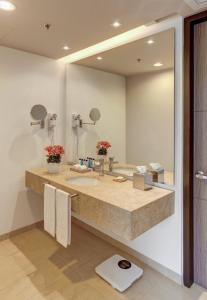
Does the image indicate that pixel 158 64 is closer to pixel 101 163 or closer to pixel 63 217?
pixel 101 163

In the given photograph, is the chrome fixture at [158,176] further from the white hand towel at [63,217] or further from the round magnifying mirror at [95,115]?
the round magnifying mirror at [95,115]

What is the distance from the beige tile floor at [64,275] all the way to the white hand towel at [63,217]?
382 mm

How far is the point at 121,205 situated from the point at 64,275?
1099 millimetres

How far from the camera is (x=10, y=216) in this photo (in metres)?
2.88

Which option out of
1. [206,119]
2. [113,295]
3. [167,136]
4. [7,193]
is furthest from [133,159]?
[7,193]

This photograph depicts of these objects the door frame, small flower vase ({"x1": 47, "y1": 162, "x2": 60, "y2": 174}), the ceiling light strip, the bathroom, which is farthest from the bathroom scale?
the ceiling light strip

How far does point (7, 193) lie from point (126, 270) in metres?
1.74

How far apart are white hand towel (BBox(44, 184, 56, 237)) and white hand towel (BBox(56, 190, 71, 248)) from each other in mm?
74

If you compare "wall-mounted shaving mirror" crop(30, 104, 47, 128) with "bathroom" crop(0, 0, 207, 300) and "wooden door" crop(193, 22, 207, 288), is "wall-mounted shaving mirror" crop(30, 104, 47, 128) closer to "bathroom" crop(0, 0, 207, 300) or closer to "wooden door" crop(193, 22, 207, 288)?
"bathroom" crop(0, 0, 207, 300)

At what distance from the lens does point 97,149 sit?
2879 mm

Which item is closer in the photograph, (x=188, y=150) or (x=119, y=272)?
(x=188, y=150)

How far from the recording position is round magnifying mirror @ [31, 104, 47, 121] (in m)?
2.93

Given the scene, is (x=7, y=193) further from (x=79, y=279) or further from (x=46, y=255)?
(x=79, y=279)

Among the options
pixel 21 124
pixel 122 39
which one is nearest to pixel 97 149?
pixel 21 124
